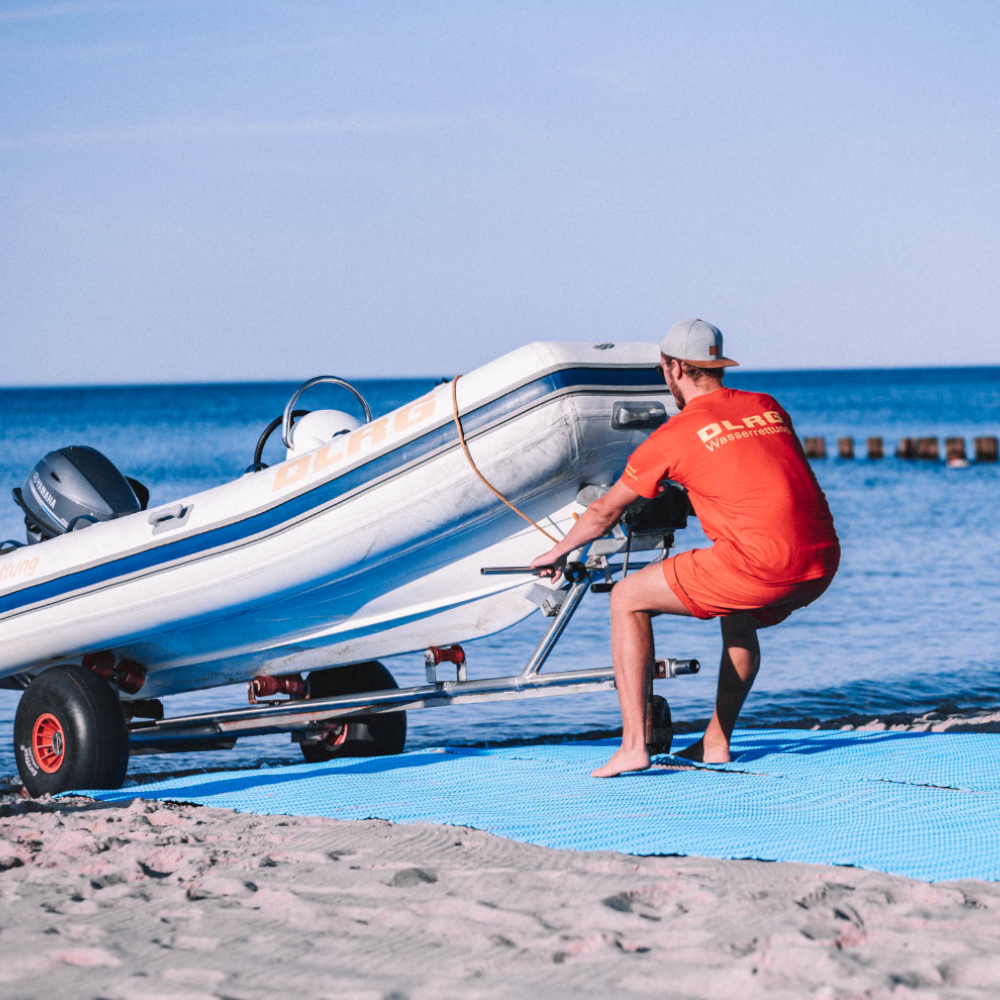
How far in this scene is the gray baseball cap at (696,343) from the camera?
431 cm

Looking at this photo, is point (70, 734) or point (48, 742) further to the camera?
point (48, 742)

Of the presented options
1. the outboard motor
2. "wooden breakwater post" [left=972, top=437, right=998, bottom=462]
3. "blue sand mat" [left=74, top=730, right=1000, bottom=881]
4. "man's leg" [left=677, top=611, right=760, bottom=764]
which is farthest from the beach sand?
"wooden breakwater post" [left=972, top=437, right=998, bottom=462]

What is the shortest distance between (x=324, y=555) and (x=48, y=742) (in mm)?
1211

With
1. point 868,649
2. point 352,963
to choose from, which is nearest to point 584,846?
point 352,963

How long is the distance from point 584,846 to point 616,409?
1.60m

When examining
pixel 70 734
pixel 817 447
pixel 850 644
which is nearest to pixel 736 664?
pixel 70 734

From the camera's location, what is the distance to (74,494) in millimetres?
5543

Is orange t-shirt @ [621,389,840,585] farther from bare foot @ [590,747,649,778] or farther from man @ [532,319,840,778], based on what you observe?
bare foot @ [590,747,649,778]

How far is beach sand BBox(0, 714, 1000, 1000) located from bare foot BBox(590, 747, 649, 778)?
2.65ft

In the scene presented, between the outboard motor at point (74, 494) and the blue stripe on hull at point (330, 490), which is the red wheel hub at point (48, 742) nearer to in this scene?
the blue stripe on hull at point (330, 490)

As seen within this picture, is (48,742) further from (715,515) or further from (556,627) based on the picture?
(715,515)

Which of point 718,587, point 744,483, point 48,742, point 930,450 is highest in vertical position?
point 930,450

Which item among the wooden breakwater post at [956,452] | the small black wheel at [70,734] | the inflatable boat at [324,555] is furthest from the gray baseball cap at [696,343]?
the wooden breakwater post at [956,452]

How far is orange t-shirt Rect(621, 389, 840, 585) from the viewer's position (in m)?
4.13
